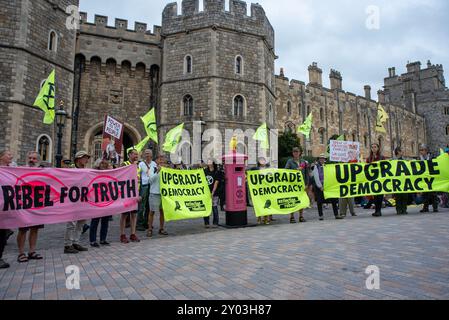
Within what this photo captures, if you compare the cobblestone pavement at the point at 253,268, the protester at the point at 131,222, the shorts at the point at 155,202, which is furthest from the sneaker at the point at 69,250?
the shorts at the point at 155,202

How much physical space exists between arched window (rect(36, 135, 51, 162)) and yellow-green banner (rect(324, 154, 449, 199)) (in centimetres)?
1556

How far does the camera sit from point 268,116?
2228 cm

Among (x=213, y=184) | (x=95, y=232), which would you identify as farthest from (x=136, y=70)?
(x=95, y=232)

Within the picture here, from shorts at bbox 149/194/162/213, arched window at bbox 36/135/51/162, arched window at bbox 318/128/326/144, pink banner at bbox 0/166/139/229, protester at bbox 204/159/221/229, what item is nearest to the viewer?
pink banner at bbox 0/166/139/229

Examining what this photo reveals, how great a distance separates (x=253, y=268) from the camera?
400 centimetres

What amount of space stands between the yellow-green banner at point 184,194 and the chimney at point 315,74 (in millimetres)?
35968

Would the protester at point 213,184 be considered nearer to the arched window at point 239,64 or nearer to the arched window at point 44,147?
the arched window at point 44,147

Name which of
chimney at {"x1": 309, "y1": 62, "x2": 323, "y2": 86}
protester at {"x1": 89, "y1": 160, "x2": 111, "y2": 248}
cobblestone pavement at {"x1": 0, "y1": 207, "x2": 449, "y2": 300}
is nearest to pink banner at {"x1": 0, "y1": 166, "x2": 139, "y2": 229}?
protester at {"x1": 89, "y1": 160, "x2": 111, "y2": 248}

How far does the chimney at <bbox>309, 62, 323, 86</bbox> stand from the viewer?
40625 millimetres

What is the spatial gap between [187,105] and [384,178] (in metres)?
14.2

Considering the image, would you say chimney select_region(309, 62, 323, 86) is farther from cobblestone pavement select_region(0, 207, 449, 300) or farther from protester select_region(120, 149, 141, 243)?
protester select_region(120, 149, 141, 243)

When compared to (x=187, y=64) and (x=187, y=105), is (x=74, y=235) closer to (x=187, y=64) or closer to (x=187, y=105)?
(x=187, y=105)
